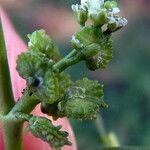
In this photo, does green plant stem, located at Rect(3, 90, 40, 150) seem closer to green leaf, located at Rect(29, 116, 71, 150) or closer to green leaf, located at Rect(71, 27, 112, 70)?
green leaf, located at Rect(29, 116, 71, 150)

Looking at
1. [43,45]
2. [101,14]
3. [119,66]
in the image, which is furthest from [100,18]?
[119,66]

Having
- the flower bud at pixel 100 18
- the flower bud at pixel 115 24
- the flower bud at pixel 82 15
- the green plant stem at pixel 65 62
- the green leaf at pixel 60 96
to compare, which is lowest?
the green leaf at pixel 60 96

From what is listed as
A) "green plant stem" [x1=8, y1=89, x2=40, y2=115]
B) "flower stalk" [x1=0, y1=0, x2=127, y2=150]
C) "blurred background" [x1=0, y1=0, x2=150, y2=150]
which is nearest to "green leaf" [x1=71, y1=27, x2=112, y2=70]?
"flower stalk" [x1=0, y1=0, x2=127, y2=150]

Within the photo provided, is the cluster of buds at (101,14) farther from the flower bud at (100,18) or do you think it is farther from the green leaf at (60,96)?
the green leaf at (60,96)

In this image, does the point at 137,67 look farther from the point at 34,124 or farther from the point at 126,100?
the point at 34,124

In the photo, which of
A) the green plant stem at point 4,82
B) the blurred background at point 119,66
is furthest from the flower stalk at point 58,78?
the blurred background at point 119,66

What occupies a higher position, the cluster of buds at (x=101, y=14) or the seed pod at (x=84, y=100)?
the cluster of buds at (x=101, y=14)
